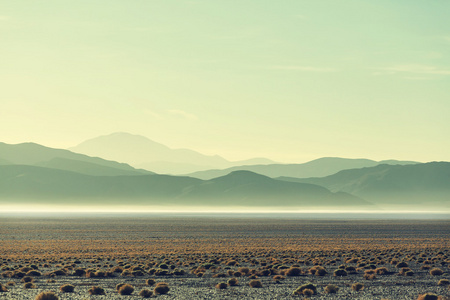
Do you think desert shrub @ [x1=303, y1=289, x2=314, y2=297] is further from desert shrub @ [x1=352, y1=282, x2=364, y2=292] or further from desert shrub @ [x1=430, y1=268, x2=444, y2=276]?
desert shrub @ [x1=430, y1=268, x2=444, y2=276]

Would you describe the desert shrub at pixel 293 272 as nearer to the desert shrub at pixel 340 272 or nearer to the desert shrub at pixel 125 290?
the desert shrub at pixel 340 272

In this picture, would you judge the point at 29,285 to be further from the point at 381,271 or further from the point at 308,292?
the point at 381,271

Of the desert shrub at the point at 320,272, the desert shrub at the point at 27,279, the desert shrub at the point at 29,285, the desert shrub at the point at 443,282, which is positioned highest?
the desert shrub at the point at 320,272

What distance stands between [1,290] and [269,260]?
26032 mm

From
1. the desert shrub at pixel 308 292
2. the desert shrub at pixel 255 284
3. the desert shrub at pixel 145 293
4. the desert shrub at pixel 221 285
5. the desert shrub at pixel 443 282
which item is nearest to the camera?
the desert shrub at pixel 145 293

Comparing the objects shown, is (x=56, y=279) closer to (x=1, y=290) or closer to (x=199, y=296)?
(x=1, y=290)

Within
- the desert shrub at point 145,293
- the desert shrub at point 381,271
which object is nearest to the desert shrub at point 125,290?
the desert shrub at point 145,293

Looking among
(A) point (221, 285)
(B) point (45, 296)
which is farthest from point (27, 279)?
(A) point (221, 285)

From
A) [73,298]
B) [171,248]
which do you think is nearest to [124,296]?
[73,298]

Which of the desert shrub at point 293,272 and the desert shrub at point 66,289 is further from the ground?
the desert shrub at point 293,272

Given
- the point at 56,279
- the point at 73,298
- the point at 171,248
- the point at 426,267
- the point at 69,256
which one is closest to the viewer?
the point at 73,298

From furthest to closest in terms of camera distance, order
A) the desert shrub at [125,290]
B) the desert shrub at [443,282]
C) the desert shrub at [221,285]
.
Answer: the desert shrub at [443,282]
the desert shrub at [221,285]
the desert shrub at [125,290]

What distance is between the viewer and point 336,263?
55625 mm

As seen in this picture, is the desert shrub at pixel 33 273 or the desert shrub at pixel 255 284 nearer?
the desert shrub at pixel 255 284
